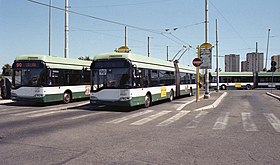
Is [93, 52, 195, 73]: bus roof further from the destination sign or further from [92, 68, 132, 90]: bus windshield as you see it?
the destination sign

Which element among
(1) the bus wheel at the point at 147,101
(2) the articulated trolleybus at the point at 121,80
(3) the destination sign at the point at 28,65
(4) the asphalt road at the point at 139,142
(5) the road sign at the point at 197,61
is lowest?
(4) the asphalt road at the point at 139,142

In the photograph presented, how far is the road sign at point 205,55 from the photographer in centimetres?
2216

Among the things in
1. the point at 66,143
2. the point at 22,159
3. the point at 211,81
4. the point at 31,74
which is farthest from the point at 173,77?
the point at 211,81

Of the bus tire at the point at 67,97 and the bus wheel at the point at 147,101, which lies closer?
the bus wheel at the point at 147,101

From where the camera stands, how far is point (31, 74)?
18625 millimetres

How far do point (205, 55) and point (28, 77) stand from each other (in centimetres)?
1205

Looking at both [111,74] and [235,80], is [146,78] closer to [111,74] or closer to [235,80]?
[111,74]

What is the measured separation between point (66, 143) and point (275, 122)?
Result: 27.1 ft

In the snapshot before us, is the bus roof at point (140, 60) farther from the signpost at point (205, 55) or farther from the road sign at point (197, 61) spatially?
the signpost at point (205, 55)

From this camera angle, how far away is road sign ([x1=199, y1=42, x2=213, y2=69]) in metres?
22.2

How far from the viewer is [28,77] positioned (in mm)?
18703

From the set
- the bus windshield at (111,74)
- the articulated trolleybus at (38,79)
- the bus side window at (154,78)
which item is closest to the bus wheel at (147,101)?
the bus side window at (154,78)

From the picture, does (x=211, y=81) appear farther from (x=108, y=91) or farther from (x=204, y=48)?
(x=108, y=91)

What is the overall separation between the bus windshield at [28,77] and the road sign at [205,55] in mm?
10997
